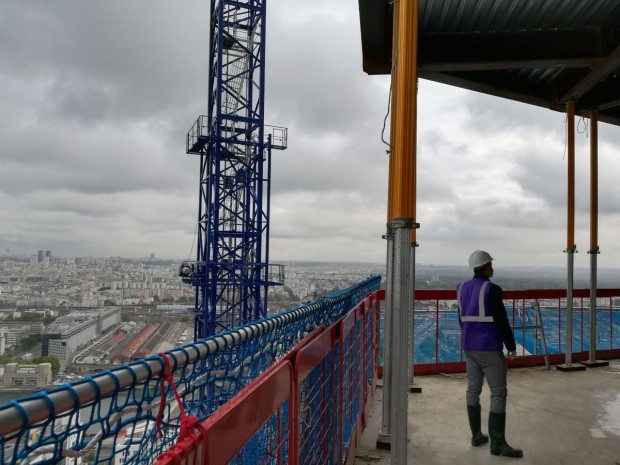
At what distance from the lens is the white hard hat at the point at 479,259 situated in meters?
4.32

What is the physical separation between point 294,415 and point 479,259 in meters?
2.91

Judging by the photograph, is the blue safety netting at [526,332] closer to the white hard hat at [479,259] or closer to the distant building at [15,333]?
the white hard hat at [479,259]

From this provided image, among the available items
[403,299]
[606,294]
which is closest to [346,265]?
[606,294]

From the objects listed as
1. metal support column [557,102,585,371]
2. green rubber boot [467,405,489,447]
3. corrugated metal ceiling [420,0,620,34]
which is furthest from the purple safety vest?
metal support column [557,102,585,371]

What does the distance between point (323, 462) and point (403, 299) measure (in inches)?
44.6

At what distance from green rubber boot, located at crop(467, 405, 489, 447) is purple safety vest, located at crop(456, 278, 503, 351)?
670 mm

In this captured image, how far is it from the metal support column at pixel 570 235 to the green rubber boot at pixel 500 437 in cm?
395

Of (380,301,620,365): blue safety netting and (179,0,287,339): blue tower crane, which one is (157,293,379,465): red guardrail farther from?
(179,0,287,339): blue tower crane

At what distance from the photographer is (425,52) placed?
20.5ft

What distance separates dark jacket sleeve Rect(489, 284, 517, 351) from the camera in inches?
161

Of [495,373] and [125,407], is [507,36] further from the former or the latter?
[125,407]

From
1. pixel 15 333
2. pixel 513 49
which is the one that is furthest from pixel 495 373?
pixel 15 333

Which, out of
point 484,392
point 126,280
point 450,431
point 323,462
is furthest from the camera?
point 126,280

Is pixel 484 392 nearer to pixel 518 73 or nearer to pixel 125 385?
pixel 518 73
